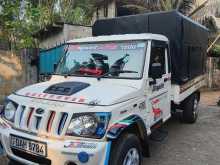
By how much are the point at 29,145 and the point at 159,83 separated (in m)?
2.53

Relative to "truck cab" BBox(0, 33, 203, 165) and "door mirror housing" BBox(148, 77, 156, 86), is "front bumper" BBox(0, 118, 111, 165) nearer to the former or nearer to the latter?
"truck cab" BBox(0, 33, 203, 165)

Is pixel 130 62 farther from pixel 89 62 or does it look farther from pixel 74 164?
pixel 74 164

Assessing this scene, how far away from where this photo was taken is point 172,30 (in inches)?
256

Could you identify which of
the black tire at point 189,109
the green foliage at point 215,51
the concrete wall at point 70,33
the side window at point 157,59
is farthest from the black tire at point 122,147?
the green foliage at point 215,51

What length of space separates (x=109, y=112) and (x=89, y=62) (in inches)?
64.6

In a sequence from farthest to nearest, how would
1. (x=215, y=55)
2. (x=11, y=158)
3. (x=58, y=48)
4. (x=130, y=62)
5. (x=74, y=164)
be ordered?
1. (x=215, y=55)
2. (x=58, y=48)
3. (x=130, y=62)
4. (x=11, y=158)
5. (x=74, y=164)

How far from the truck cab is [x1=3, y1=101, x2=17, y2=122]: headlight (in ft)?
0.05

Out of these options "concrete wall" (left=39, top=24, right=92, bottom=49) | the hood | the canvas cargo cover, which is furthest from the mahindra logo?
"concrete wall" (left=39, top=24, right=92, bottom=49)

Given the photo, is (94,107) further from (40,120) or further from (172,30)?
(172,30)

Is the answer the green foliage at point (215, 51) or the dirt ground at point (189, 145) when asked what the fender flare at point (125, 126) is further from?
the green foliage at point (215, 51)

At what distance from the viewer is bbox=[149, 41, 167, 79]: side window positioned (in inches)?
195

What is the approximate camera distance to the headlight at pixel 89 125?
12.2 feet

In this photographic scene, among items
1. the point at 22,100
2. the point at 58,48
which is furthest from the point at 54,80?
the point at 58,48

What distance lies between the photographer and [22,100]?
4254 millimetres
